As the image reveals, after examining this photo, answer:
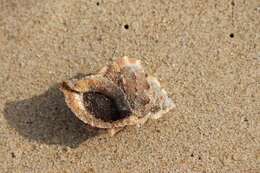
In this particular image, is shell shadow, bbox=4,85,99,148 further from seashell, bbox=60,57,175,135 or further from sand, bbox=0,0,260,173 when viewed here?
seashell, bbox=60,57,175,135

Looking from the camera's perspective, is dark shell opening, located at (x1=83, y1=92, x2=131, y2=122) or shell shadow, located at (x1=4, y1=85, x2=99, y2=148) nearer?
dark shell opening, located at (x1=83, y1=92, x2=131, y2=122)

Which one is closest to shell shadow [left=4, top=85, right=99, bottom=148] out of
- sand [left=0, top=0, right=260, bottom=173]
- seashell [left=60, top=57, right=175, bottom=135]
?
sand [left=0, top=0, right=260, bottom=173]

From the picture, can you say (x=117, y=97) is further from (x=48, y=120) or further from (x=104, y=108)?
(x=48, y=120)

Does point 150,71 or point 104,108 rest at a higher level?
point 150,71

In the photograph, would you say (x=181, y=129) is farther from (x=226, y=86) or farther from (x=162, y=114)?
(x=226, y=86)

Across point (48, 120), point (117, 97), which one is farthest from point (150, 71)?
point (48, 120)

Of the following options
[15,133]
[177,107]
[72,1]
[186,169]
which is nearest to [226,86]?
[177,107]

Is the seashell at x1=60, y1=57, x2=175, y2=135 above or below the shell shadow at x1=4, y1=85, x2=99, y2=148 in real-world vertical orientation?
above
